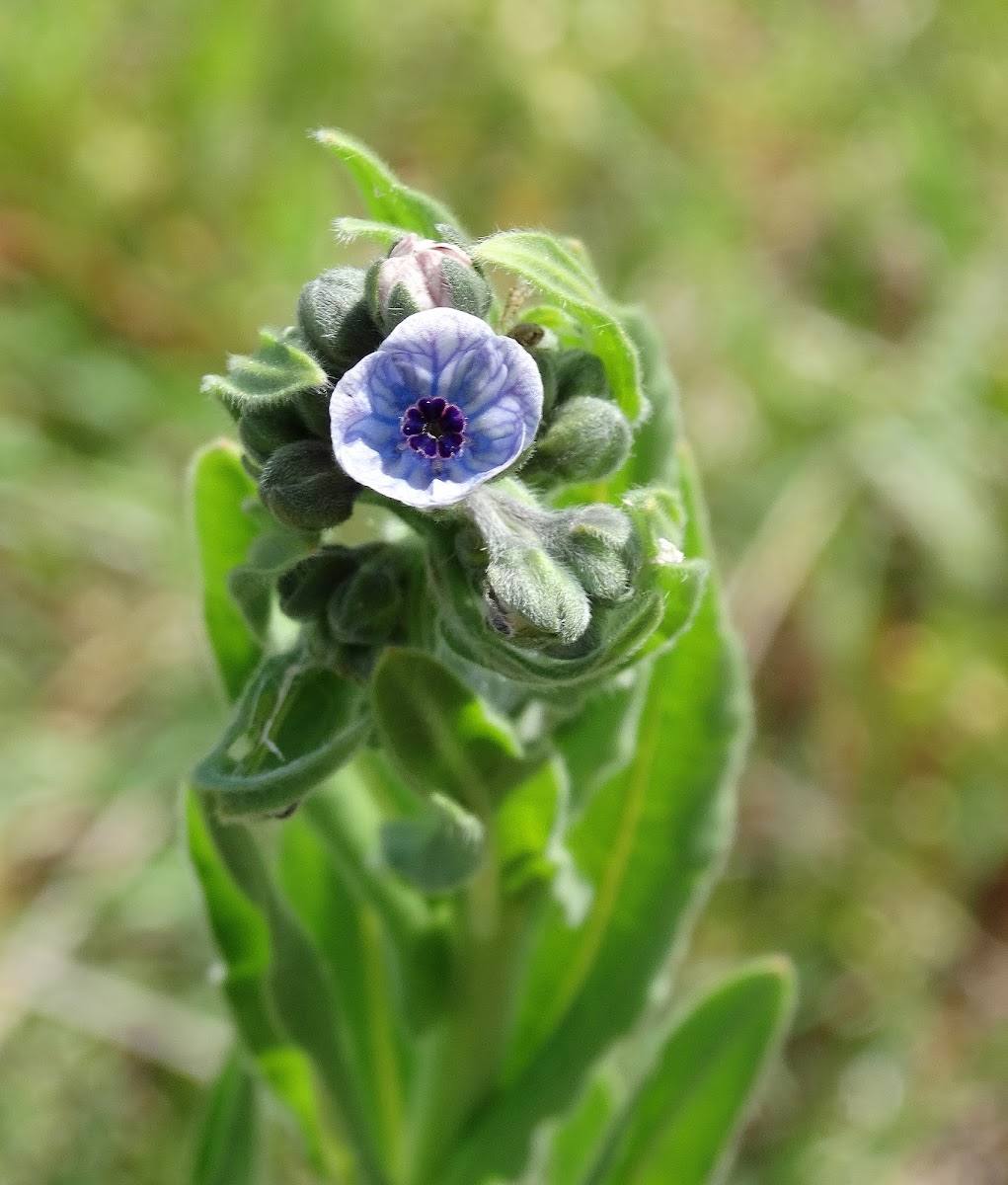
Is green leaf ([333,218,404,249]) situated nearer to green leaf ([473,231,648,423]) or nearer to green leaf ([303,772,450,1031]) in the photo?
green leaf ([473,231,648,423])

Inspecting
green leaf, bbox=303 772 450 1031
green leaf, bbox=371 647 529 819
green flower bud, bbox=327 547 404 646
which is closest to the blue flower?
green flower bud, bbox=327 547 404 646

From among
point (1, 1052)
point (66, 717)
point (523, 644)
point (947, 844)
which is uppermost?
point (523, 644)

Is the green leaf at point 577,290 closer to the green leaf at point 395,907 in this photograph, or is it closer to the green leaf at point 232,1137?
the green leaf at point 395,907

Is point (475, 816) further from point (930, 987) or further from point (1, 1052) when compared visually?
point (930, 987)

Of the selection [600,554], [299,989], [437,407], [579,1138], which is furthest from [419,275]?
[579,1138]

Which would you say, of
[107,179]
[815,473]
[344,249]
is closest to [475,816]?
[815,473]

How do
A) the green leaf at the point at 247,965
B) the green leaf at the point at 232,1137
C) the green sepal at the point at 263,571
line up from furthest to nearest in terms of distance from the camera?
the green leaf at the point at 232,1137, the green leaf at the point at 247,965, the green sepal at the point at 263,571

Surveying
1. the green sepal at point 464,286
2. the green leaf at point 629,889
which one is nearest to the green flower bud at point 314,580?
the green sepal at point 464,286
